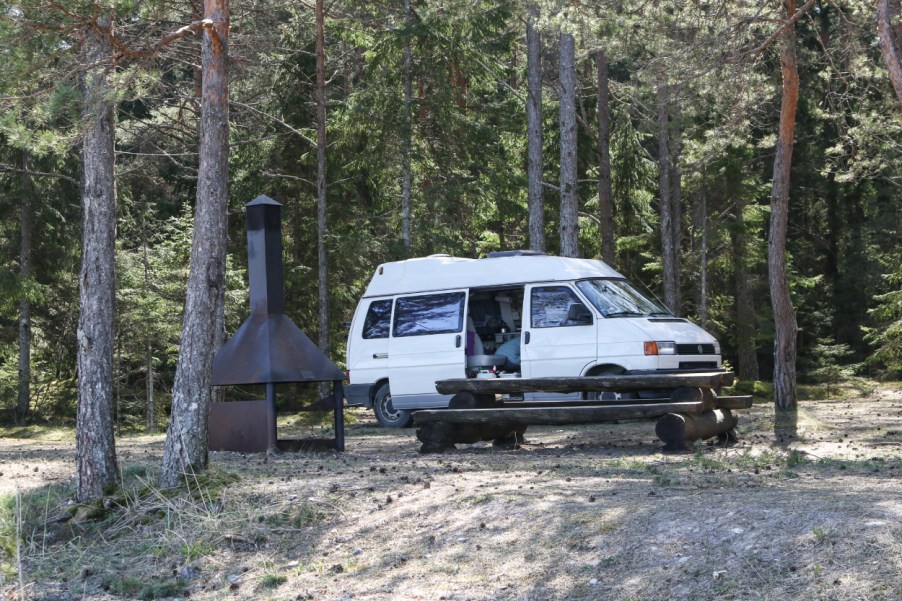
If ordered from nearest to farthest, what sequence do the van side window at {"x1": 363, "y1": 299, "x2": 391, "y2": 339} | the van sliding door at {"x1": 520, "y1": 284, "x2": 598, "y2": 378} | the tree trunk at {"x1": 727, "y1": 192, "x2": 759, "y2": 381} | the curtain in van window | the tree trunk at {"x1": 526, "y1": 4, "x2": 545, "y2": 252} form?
the van sliding door at {"x1": 520, "y1": 284, "x2": 598, "y2": 378} < the curtain in van window < the van side window at {"x1": 363, "y1": 299, "x2": 391, "y2": 339} < the tree trunk at {"x1": 526, "y1": 4, "x2": 545, "y2": 252} < the tree trunk at {"x1": 727, "y1": 192, "x2": 759, "y2": 381}

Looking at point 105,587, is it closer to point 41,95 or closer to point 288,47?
point 41,95

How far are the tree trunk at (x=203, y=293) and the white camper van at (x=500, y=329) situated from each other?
20.8 feet

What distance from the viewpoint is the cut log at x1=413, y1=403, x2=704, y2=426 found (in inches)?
411

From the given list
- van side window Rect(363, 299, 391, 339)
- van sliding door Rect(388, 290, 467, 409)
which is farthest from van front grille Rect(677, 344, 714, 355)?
van side window Rect(363, 299, 391, 339)

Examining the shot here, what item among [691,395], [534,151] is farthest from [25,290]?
[691,395]

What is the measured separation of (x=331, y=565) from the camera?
6.82 meters

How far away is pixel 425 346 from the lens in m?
15.7

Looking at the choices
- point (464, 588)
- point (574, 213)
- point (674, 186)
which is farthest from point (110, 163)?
point (674, 186)

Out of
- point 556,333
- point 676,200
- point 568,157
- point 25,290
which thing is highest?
point 676,200

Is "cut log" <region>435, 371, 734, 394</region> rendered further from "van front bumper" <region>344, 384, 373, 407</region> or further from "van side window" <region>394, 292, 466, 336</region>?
"van front bumper" <region>344, 384, 373, 407</region>

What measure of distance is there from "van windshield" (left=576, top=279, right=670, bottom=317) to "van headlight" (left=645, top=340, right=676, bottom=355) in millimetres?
677

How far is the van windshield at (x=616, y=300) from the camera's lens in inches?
551

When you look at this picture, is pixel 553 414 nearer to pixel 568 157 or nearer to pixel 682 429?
pixel 682 429

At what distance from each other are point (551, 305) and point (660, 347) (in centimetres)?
186
